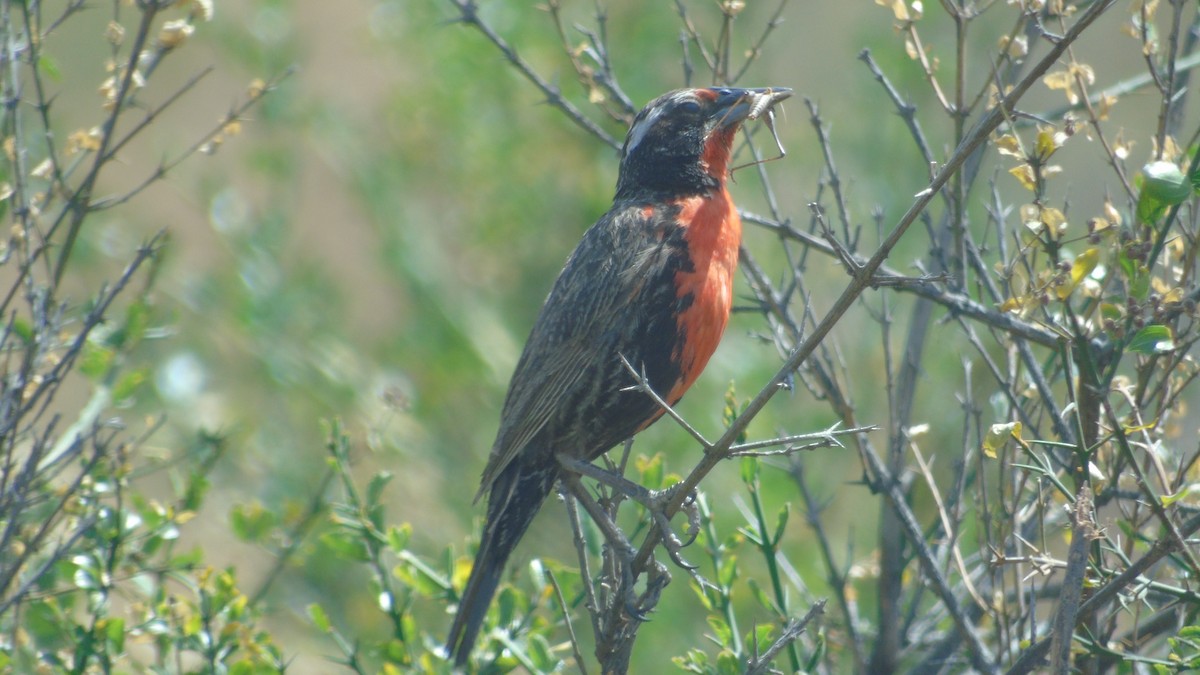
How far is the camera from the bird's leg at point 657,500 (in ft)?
9.95

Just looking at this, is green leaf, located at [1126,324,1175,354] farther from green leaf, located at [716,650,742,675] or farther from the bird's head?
the bird's head

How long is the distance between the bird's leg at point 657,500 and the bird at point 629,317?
90 millimetres

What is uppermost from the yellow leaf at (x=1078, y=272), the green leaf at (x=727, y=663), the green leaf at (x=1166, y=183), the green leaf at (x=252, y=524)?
the green leaf at (x=252, y=524)

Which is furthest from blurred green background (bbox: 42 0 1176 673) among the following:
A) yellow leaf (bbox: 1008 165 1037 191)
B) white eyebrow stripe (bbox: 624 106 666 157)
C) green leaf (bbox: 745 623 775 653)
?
yellow leaf (bbox: 1008 165 1037 191)

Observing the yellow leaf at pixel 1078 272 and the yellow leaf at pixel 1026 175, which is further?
the yellow leaf at pixel 1026 175

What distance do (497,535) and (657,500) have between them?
83 centimetres

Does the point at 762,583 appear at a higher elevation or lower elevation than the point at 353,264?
lower

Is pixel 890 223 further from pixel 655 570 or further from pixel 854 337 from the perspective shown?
pixel 655 570

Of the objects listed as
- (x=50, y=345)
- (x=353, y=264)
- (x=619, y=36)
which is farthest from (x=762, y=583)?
(x=353, y=264)

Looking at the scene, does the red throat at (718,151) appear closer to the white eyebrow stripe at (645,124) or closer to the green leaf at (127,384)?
the white eyebrow stripe at (645,124)

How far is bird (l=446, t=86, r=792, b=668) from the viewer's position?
12.2 ft

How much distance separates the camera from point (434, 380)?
25.7 ft

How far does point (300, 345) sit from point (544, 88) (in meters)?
4.36

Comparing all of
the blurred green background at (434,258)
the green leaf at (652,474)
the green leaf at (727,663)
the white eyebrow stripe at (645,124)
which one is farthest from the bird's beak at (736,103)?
the blurred green background at (434,258)
